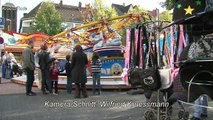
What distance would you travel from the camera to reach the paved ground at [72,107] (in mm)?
9137

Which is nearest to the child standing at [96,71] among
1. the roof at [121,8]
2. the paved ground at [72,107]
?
the paved ground at [72,107]

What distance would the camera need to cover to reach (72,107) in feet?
35.0

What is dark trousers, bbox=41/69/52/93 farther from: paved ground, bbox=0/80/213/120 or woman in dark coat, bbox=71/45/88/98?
woman in dark coat, bbox=71/45/88/98

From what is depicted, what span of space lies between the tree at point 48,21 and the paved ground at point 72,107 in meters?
45.2

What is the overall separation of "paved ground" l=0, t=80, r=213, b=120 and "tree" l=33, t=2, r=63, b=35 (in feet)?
148

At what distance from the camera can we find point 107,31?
18.2 meters

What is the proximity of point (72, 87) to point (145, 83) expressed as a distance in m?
9.14

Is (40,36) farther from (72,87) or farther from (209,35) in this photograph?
(209,35)

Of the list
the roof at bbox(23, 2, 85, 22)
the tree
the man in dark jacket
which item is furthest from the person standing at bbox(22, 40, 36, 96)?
the roof at bbox(23, 2, 85, 22)

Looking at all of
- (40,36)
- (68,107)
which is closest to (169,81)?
(68,107)

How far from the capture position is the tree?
Result: 191 ft

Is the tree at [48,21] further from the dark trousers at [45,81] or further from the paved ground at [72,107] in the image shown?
the paved ground at [72,107]

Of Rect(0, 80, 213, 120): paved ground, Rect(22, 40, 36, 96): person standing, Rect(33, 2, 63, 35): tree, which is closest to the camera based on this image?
Rect(0, 80, 213, 120): paved ground

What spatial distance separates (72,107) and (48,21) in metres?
49.3
